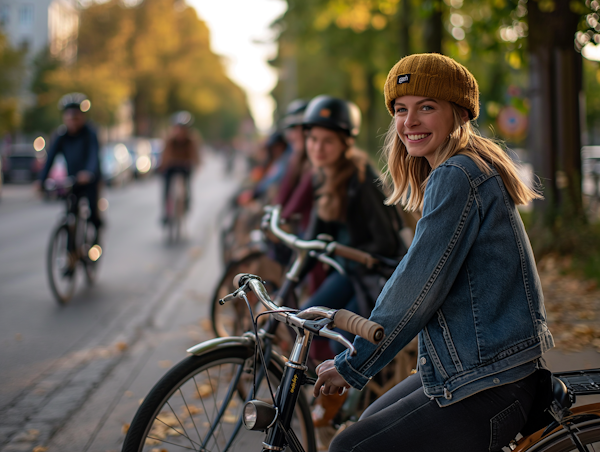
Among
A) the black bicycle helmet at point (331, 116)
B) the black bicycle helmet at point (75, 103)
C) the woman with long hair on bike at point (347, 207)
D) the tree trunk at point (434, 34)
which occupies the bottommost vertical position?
the woman with long hair on bike at point (347, 207)

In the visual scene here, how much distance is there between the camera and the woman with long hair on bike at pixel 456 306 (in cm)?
175

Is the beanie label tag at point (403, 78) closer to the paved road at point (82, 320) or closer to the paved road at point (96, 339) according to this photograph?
the paved road at point (96, 339)

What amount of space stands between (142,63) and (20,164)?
24.7 metres

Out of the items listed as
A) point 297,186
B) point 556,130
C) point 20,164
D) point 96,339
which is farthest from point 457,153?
point 20,164

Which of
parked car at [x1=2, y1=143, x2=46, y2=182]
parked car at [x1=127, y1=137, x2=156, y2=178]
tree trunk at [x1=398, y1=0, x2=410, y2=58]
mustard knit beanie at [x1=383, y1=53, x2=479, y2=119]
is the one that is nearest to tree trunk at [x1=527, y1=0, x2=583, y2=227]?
tree trunk at [x1=398, y1=0, x2=410, y2=58]

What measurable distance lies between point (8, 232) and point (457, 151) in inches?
492

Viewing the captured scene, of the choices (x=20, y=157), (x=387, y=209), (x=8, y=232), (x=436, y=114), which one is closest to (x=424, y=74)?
(x=436, y=114)

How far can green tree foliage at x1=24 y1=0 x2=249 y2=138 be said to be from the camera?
43906 millimetres

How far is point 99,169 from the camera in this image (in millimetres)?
7477

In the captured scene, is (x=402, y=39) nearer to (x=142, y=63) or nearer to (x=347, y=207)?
(x=347, y=207)

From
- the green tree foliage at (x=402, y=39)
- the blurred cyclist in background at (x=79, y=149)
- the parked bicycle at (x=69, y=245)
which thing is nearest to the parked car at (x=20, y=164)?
the green tree foliage at (x=402, y=39)

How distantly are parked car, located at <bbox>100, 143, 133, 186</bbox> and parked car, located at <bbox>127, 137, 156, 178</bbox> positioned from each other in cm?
136

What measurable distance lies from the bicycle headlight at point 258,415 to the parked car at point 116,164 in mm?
24363

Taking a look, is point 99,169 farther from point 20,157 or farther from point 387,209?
point 20,157
